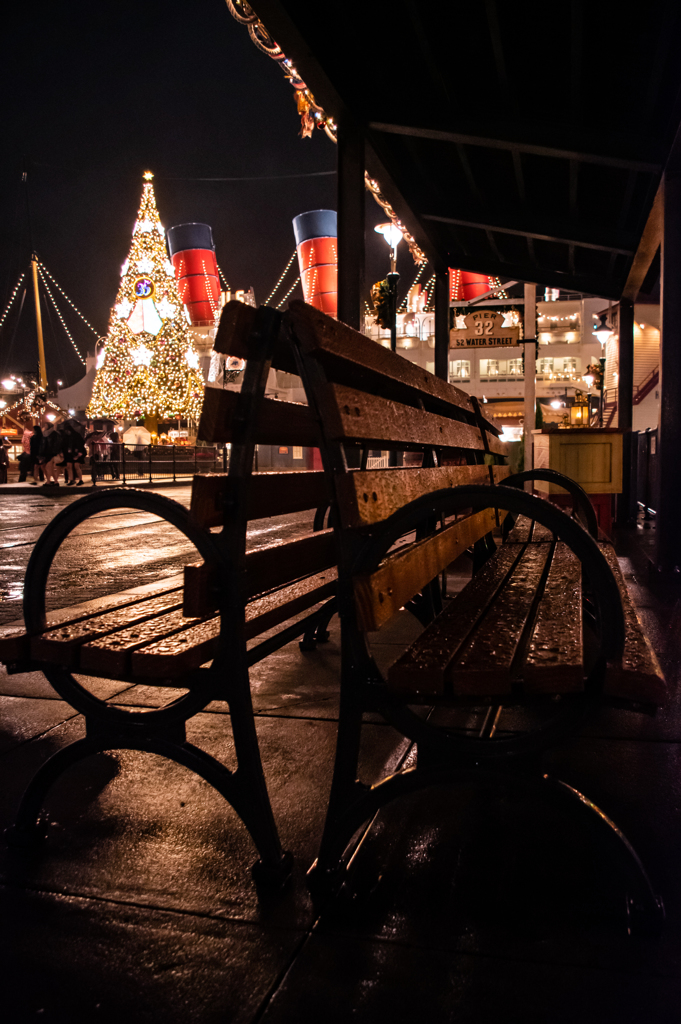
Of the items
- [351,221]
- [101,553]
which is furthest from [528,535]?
[101,553]

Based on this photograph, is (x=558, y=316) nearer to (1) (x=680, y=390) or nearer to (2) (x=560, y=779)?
(1) (x=680, y=390)

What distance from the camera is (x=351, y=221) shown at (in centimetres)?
564

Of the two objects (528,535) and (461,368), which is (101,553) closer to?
(528,535)

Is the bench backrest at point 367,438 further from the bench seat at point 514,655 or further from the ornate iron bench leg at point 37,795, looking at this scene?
the ornate iron bench leg at point 37,795

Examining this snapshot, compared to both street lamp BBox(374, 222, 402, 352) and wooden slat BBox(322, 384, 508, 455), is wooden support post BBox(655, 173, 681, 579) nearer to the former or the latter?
wooden slat BBox(322, 384, 508, 455)

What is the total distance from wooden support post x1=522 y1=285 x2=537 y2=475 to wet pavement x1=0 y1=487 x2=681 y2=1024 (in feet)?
27.9

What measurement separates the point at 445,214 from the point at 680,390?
3.71 meters

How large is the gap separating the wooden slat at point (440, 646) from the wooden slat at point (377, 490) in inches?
12.6

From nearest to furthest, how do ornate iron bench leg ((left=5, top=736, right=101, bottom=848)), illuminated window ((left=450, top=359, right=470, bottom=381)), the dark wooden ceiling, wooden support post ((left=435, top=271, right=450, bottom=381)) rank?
ornate iron bench leg ((left=5, top=736, right=101, bottom=848)), the dark wooden ceiling, wooden support post ((left=435, top=271, right=450, bottom=381)), illuminated window ((left=450, top=359, right=470, bottom=381))

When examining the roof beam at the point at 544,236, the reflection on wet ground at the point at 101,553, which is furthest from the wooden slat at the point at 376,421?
the roof beam at the point at 544,236

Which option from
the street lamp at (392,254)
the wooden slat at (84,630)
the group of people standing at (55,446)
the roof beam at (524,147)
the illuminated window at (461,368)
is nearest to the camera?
the wooden slat at (84,630)

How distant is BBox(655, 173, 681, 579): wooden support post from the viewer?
523cm

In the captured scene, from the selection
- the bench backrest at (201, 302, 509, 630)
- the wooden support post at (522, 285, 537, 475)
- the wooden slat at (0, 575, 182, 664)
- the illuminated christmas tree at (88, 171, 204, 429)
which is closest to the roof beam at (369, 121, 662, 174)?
the bench backrest at (201, 302, 509, 630)

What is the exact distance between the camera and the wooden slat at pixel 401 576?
1459 millimetres
